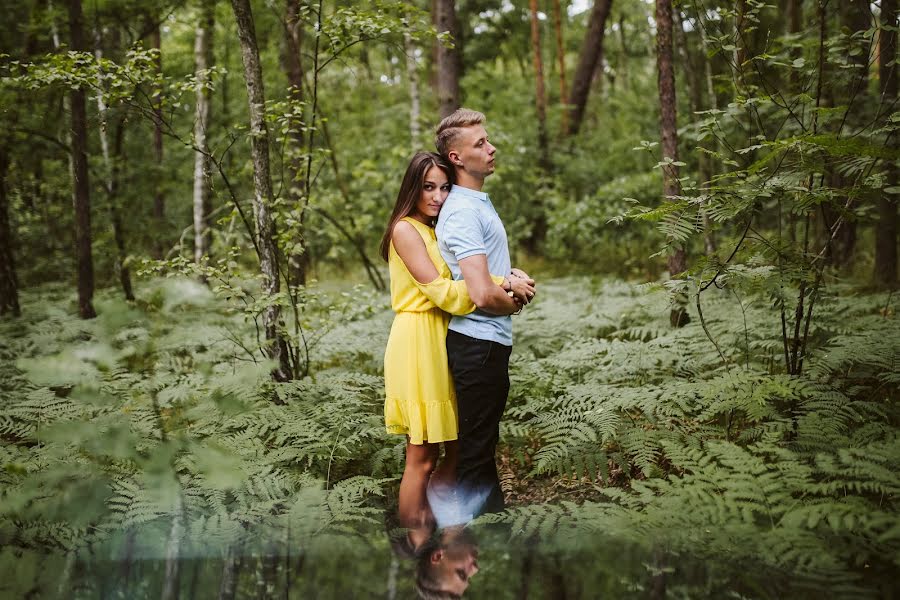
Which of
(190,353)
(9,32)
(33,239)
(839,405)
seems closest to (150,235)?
(9,32)

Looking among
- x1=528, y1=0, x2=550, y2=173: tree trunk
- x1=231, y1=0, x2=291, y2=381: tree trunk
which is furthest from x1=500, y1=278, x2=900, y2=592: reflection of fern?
x1=528, y1=0, x2=550, y2=173: tree trunk

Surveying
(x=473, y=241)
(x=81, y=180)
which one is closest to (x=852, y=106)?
(x=473, y=241)

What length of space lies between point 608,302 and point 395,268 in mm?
5420

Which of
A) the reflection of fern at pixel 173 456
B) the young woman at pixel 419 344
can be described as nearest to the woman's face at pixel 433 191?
the young woman at pixel 419 344

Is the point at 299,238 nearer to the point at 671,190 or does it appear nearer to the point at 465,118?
the point at 465,118

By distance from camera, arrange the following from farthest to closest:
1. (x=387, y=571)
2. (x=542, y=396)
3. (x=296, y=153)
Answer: (x=296, y=153) < (x=542, y=396) < (x=387, y=571)

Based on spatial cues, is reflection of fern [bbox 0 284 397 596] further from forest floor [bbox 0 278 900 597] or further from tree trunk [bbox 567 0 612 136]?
tree trunk [bbox 567 0 612 136]

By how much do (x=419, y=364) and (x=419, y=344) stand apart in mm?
111

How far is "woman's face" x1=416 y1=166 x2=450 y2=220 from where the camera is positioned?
3.36 meters

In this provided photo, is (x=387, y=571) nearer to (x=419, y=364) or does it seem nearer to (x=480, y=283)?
(x=419, y=364)

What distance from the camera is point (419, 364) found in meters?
3.28

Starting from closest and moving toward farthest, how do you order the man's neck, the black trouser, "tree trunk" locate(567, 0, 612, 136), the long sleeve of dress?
the long sleeve of dress < the black trouser < the man's neck < "tree trunk" locate(567, 0, 612, 136)

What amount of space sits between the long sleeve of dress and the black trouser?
0.19m

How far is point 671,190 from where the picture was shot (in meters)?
5.84
